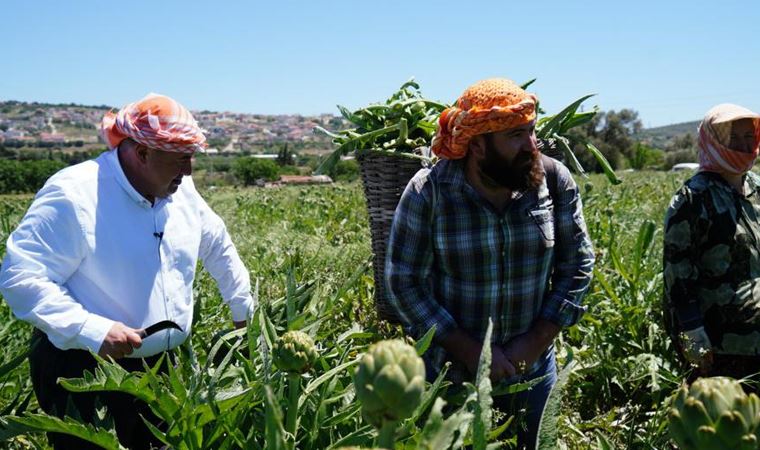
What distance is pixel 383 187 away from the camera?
102 inches

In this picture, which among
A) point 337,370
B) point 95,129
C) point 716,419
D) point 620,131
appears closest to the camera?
point 716,419

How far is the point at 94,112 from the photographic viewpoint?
359ft

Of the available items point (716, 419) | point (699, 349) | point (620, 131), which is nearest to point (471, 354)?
point (699, 349)

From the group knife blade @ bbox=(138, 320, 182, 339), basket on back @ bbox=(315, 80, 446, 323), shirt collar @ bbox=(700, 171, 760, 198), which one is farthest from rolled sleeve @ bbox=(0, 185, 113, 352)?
shirt collar @ bbox=(700, 171, 760, 198)

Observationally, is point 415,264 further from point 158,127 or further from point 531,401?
point 158,127

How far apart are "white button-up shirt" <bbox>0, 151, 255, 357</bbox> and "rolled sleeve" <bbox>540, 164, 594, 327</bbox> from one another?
1.27 metres

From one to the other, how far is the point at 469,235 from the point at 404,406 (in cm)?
143

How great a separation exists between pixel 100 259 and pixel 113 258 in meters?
0.04

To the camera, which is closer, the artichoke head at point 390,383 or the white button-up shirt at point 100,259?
the artichoke head at point 390,383

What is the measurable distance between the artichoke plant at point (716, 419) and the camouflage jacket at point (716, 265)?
1857 millimetres

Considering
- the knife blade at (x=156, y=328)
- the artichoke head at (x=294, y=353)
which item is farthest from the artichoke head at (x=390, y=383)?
the knife blade at (x=156, y=328)

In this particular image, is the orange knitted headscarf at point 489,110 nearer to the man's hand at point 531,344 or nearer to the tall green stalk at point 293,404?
the man's hand at point 531,344

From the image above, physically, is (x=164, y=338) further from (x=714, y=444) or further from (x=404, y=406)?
(x=714, y=444)

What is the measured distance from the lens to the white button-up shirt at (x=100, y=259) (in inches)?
76.7
